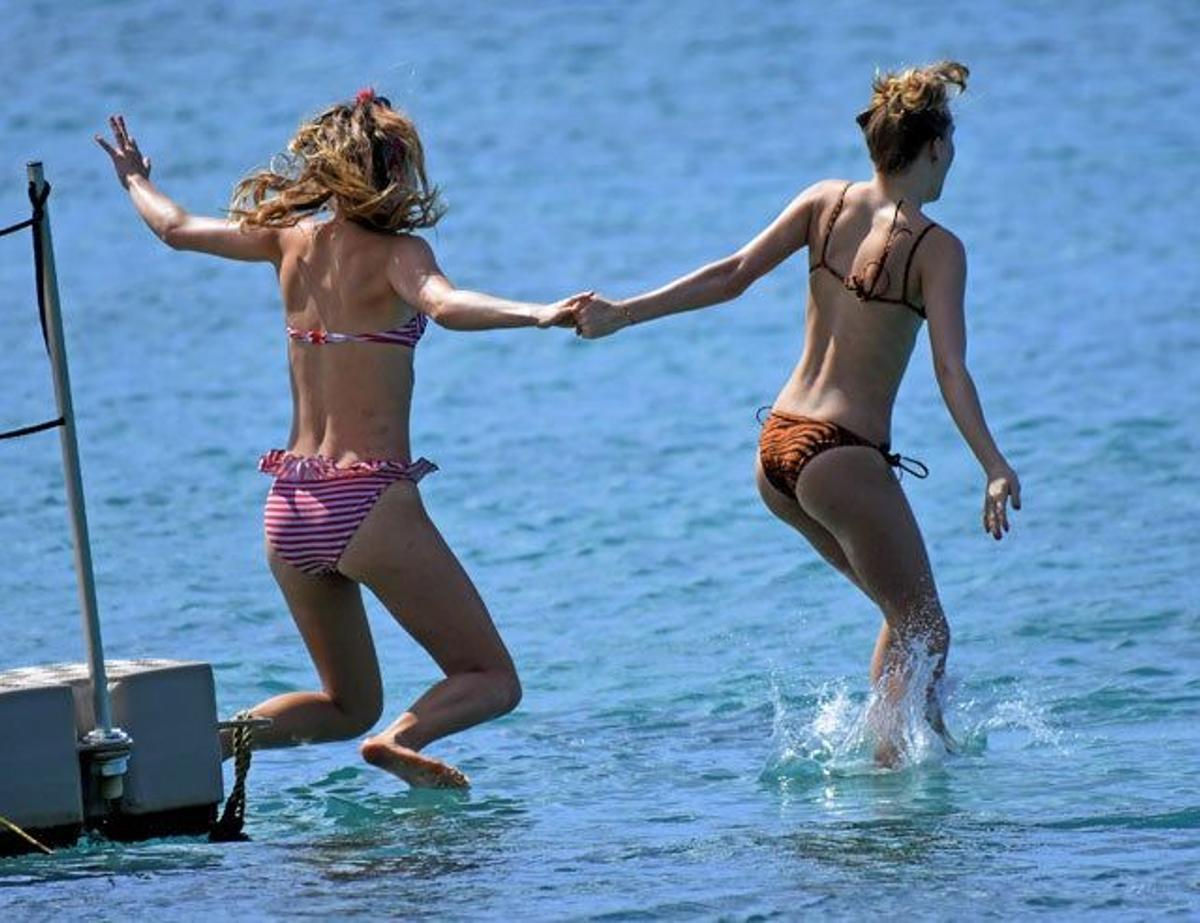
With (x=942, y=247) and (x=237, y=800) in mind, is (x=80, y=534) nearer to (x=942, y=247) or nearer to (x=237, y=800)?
(x=237, y=800)

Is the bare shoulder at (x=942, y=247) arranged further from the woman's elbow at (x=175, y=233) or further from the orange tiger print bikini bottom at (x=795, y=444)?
the woman's elbow at (x=175, y=233)

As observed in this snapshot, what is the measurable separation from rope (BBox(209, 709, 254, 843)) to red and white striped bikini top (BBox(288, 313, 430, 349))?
3.21ft

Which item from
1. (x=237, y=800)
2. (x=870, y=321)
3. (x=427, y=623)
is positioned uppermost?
(x=870, y=321)

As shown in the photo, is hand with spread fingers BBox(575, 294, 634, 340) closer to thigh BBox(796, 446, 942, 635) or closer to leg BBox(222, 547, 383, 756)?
thigh BBox(796, 446, 942, 635)

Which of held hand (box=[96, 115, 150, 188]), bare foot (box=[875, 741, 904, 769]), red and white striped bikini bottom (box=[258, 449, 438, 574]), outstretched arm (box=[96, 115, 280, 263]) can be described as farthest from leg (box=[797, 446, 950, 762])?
held hand (box=[96, 115, 150, 188])

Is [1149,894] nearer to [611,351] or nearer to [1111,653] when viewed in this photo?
[1111,653]

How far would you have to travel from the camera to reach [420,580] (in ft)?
20.7

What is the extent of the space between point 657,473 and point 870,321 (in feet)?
22.8

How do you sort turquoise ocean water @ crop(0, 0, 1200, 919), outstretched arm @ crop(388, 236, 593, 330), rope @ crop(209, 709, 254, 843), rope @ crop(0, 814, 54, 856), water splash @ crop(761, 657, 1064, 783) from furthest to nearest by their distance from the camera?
water splash @ crop(761, 657, 1064, 783), rope @ crop(209, 709, 254, 843), turquoise ocean water @ crop(0, 0, 1200, 919), outstretched arm @ crop(388, 236, 593, 330), rope @ crop(0, 814, 54, 856)

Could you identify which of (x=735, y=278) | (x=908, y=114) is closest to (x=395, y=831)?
(x=735, y=278)

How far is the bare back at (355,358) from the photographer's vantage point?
632 cm

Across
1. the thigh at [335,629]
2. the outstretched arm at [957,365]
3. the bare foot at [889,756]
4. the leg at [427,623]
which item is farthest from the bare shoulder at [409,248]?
the bare foot at [889,756]

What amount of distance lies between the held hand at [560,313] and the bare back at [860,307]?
68cm

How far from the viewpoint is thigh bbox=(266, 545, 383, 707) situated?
6449 mm
